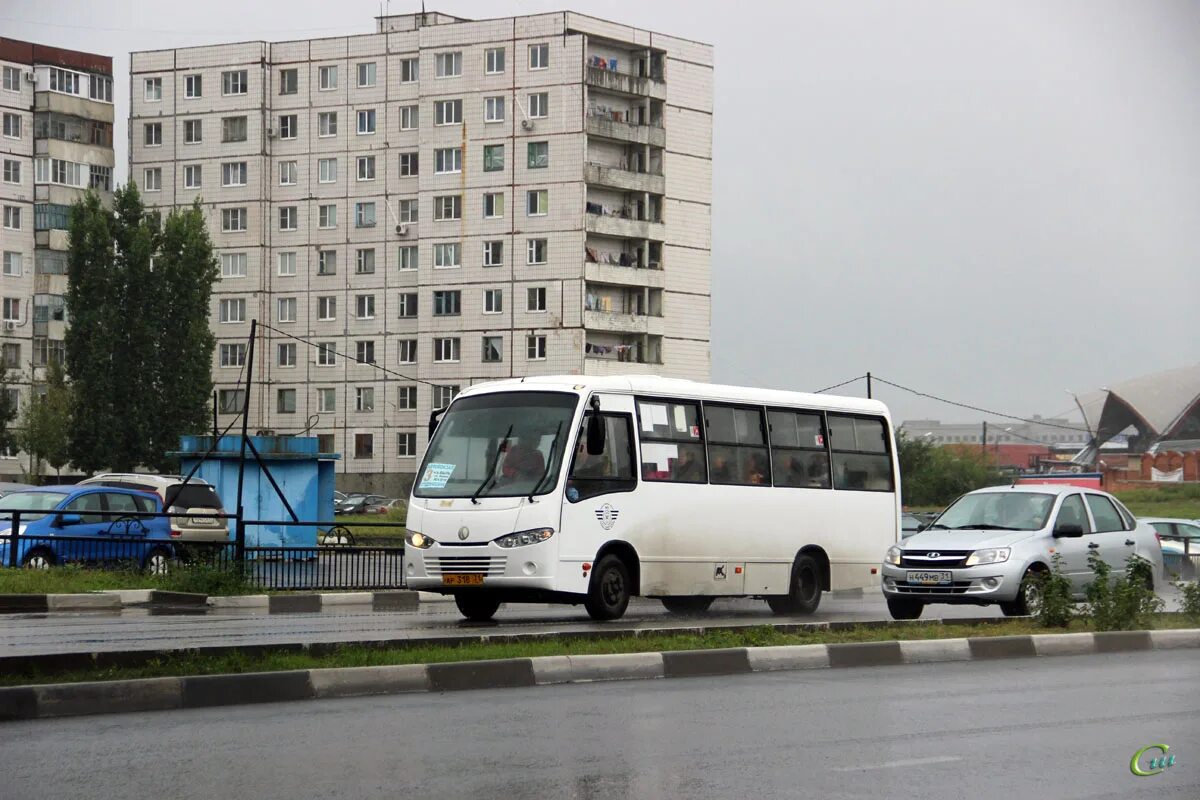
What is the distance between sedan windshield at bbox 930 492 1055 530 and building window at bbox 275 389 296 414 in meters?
77.0

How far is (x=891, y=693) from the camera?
11.8 meters

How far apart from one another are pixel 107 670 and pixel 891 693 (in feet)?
18.1

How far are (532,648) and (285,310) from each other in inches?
3312

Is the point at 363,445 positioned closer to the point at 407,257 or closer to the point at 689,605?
the point at 407,257

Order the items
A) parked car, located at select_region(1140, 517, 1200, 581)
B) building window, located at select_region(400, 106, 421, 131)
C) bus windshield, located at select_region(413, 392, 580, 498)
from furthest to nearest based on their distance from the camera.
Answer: building window, located at select_region(400, 106, 421, 131), parked car, located at select_region(1140, 517, 1200, 581), bus windshield, located at select_region(413, 392, 580, 498)

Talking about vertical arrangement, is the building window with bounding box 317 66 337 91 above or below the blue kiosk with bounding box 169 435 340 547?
above

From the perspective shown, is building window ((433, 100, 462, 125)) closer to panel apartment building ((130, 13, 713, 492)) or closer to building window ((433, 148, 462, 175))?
panel apartment building ((130, 13, 713, 492))

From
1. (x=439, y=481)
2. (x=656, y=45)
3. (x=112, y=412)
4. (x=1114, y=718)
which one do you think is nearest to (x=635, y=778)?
(x=1114, y=718)

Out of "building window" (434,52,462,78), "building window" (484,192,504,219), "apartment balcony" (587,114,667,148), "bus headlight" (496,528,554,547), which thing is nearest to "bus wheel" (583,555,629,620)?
"bus headlight" (496,528,554,547)

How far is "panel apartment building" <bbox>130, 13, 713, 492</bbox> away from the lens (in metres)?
87.7

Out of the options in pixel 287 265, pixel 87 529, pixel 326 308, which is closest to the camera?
pixel 87 529

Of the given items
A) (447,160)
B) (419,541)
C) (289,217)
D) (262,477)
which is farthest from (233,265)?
(419,541)

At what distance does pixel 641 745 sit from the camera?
886 cm

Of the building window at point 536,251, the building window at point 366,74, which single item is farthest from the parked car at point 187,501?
the building window at point 366,74
